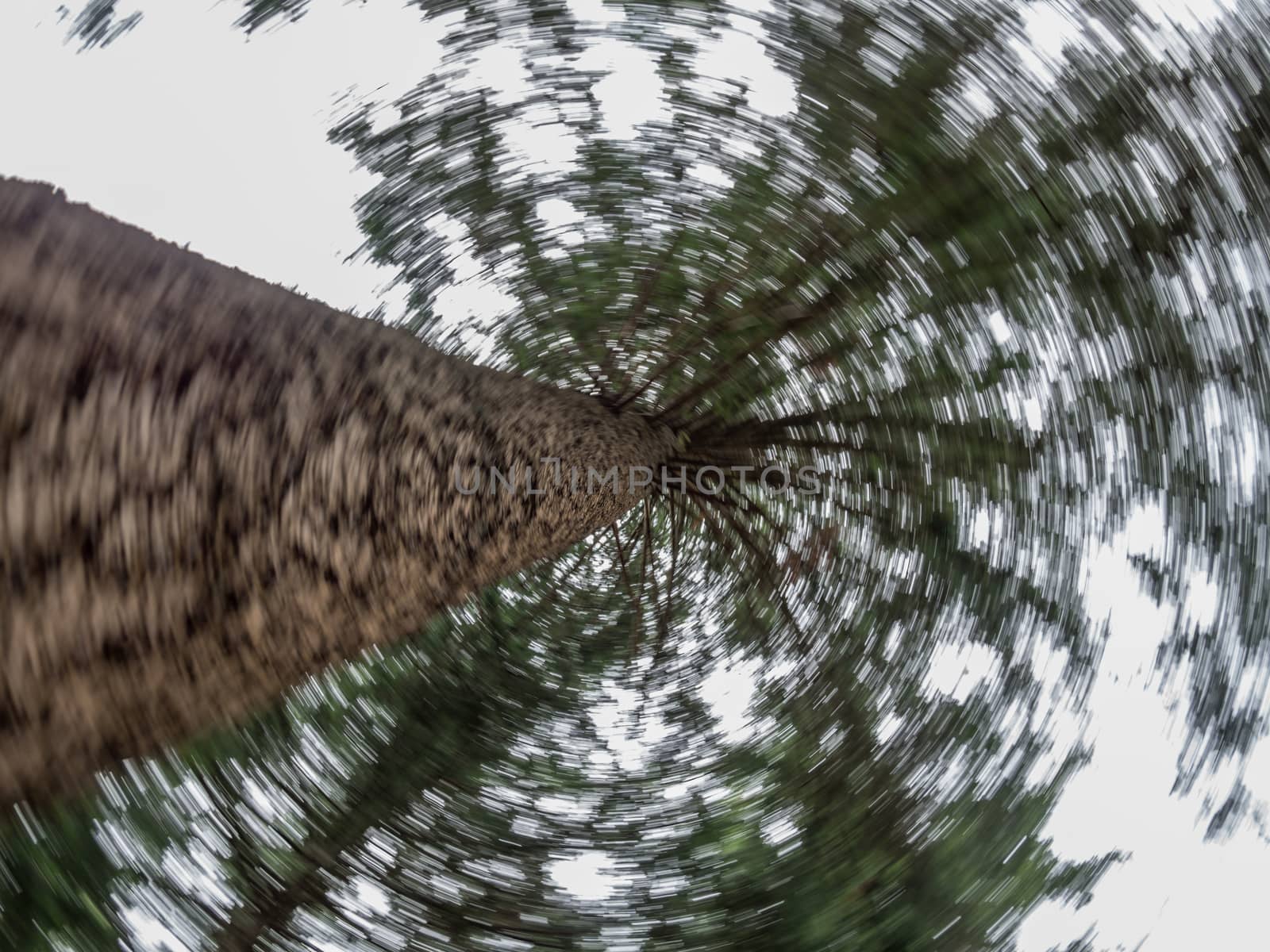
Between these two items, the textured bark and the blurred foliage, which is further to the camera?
the blurred foliage

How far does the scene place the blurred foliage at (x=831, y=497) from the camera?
192 cm

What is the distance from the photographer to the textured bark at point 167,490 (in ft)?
1.83

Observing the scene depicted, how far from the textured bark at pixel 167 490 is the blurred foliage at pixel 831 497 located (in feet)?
4.54

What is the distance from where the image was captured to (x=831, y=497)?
3051 mm

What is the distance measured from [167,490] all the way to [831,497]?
2.77m

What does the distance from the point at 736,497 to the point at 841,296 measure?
4.25ft

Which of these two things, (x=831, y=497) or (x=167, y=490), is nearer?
(x=167, y=490)

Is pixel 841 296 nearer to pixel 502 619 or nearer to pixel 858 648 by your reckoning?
pixel 858 648

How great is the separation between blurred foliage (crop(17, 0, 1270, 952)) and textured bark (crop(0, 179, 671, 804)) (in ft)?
4.54

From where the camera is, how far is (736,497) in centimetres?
355

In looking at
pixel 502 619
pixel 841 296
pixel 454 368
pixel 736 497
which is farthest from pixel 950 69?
pixel 502 619

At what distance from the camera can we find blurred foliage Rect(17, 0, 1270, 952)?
1917 millimetres

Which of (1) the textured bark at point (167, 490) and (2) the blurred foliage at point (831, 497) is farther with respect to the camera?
(2) the blurred foliage at point (831, 497)

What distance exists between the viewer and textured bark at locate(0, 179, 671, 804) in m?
0.56
